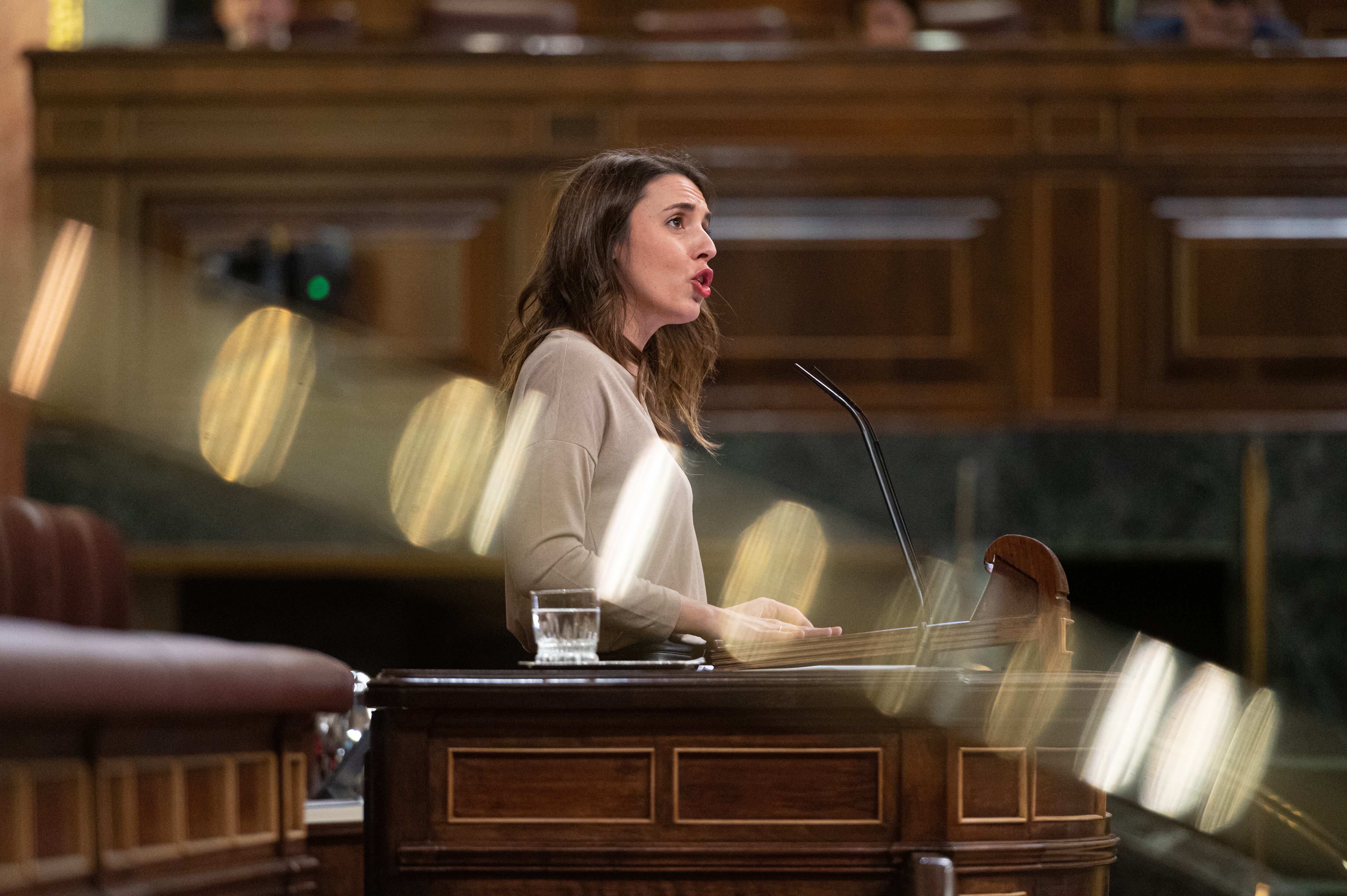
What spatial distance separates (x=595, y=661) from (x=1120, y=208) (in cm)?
278

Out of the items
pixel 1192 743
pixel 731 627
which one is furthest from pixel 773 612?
pixel 1192 743

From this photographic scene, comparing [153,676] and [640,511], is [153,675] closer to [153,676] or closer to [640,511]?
[153,676]

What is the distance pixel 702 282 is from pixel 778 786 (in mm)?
631

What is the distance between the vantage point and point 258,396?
359cm

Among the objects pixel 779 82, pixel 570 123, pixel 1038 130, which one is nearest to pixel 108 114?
pixel 570 123

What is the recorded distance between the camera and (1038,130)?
3.67 metres

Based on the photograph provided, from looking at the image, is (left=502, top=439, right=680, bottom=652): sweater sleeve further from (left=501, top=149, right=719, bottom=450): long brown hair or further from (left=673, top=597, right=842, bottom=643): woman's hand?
(left=501, top=149, right=719, bottom=450): long brown hair

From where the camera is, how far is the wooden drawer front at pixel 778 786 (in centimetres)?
114

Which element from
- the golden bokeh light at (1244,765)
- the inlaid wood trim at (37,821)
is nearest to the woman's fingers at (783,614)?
the inlaid wood trim at (37,821)

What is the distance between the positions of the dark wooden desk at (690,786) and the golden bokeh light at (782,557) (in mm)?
2322

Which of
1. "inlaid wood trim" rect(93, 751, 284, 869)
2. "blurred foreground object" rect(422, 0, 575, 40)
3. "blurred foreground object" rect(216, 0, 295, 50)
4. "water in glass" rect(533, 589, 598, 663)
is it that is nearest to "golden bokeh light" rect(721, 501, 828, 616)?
"blurred foreground object" rect(422, 0, 575, 40)

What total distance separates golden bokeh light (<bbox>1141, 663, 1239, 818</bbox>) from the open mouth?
29.9 inches

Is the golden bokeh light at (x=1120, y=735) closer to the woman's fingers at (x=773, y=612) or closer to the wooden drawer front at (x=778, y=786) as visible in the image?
the wooden drawer front at (x=778, y=786)

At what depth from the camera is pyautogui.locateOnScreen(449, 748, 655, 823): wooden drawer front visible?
1.14 meters
